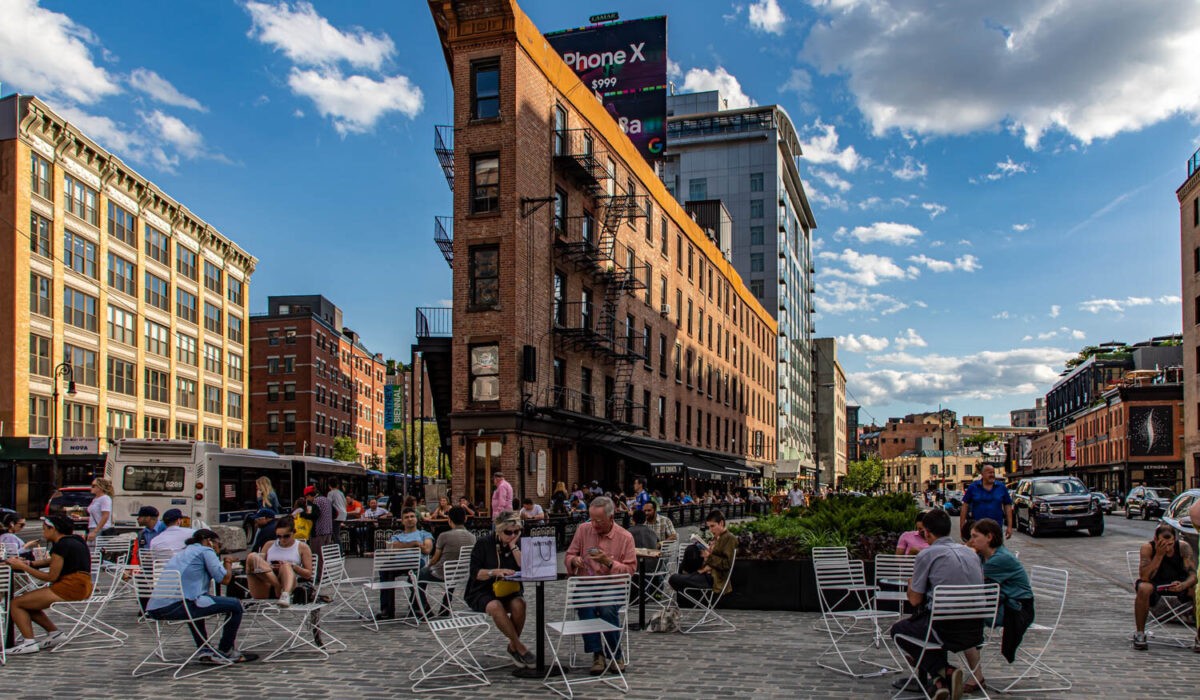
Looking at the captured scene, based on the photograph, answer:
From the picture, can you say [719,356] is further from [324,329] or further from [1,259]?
[324,329]

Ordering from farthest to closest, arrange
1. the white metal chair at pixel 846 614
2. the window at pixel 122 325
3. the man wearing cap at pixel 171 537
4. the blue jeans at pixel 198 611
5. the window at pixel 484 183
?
1. the window at pixel 122 325
2. the window at pixel 484 183
3. the man wearing cap at pixel 171 537
4. the blue jeans at pixel 198 611
5. the white metal chair at pixel 846 614

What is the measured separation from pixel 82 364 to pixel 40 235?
7313 mm

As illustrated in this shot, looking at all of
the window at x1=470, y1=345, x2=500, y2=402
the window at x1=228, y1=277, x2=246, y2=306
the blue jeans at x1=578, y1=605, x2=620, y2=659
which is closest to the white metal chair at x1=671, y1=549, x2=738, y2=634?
the blue jeans at x1=578, y1=605, x2=620, y2=659

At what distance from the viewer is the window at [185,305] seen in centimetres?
6282

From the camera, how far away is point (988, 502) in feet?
48.8

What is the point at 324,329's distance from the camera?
9144 cm

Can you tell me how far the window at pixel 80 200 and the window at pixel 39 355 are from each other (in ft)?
24.6

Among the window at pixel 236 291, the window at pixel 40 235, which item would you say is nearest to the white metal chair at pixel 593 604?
the window at pixel 40 235

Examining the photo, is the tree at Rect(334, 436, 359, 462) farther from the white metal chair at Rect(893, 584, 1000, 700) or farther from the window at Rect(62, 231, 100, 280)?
the white metal chair at Rect(893, 584, 1000, 700)

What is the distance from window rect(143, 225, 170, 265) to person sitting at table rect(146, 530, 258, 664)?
55526mm

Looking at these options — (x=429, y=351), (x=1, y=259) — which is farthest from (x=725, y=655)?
(x=1, y=259)

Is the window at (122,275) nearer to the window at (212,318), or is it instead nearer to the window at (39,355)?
the window at (39,355)

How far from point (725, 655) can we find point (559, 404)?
21898mm

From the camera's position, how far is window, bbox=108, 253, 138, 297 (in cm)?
5419
